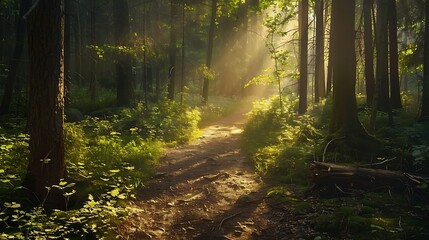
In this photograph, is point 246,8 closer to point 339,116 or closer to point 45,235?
point 339,116

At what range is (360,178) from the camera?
23.6 ft

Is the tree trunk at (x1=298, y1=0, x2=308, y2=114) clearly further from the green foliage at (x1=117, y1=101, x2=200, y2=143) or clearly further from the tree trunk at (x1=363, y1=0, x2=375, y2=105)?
the green foliage at (x1=117, y1=101, x2=200, y2=143)

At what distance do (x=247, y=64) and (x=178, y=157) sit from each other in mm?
23855

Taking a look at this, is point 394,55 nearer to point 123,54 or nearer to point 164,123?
point 164,123

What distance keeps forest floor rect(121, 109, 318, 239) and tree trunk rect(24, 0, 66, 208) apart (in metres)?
1.74

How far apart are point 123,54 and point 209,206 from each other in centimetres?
1350

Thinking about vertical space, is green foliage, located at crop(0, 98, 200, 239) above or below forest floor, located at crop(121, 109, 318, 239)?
above

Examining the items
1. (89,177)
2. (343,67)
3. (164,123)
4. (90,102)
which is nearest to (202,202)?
(89,177)

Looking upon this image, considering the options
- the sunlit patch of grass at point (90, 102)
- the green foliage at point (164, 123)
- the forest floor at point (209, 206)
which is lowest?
the forest floor at point (209, 206)

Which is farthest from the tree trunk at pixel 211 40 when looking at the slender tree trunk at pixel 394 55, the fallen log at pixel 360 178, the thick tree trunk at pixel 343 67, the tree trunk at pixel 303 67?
the fallen log at pixel 360 178

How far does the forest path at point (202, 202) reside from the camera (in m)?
6.18

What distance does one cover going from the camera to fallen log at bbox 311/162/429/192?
706 cm

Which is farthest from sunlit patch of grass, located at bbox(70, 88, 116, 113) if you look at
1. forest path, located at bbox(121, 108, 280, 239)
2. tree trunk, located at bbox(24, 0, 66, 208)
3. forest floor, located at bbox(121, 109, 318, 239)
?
tree trunk, located at bbox(24, 0, 66, 208)

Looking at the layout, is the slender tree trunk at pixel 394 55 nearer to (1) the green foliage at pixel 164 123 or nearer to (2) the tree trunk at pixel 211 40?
(1) the green foliage at pixel 164 123
